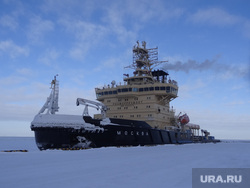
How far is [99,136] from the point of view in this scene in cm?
2694

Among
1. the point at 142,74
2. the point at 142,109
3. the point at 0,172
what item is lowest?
the point at 0,172

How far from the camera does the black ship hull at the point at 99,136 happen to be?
24.9 m

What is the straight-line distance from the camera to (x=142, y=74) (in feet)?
A: 148

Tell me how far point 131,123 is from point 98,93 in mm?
11784

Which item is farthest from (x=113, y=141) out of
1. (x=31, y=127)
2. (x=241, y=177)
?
(x=241, y=177)

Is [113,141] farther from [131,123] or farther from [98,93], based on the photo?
[98,93]

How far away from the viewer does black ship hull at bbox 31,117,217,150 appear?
24.9 metres
